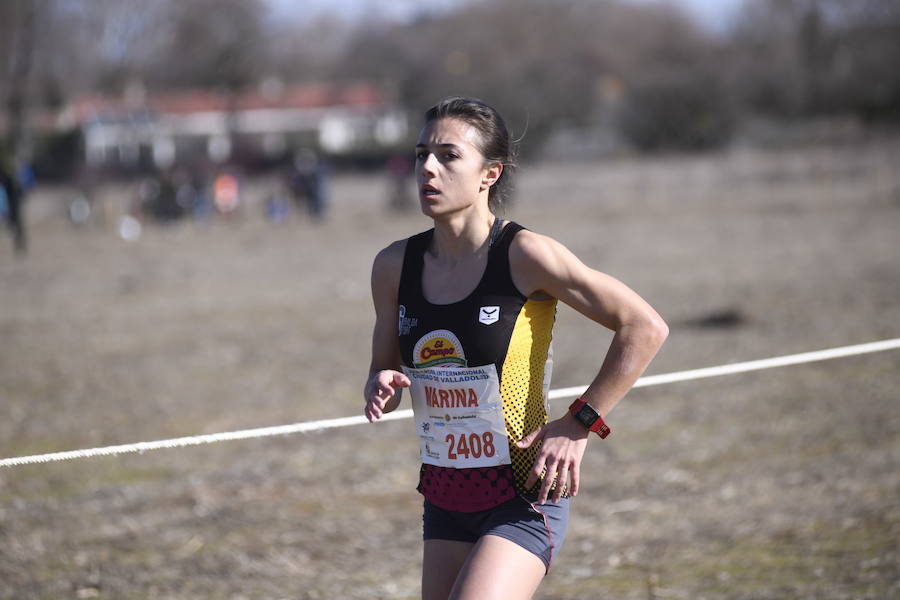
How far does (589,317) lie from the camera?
2.97m

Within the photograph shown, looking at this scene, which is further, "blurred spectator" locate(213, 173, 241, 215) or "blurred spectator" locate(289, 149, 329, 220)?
"blurred spectator" locate(213, 173, 241, 215)

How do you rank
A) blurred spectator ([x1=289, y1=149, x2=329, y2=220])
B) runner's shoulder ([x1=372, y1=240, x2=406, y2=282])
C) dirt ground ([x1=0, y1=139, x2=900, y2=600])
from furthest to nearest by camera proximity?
blurred spectator ([x1=289, y1=149, x2=329, y2=220]) → dirt ground ([x1=0, y1=139, x2=900, y2=600]) → runner's shoulder ([x1=372, y1=240, x2=406, y2=282])

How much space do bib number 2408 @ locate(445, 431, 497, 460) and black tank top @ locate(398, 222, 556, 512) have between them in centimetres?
5

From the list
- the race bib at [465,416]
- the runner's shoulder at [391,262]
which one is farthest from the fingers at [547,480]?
the runner's shoulder at [391,262]

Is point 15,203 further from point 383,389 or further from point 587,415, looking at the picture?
point 587,415

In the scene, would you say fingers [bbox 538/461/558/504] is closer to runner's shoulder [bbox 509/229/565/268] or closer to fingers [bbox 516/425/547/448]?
fingers [bbox 516/425/547/448]

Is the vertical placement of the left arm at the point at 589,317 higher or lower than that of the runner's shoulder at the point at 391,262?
lower

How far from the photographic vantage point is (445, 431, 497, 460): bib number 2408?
123 inches

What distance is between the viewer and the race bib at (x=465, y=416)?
3.11 meters

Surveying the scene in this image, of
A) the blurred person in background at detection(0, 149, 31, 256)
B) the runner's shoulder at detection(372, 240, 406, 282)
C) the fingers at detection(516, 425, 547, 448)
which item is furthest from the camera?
the blurred person in background at detection(0, 149, 31, 256)

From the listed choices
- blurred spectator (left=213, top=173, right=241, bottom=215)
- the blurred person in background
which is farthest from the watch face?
blurred spectator (left=213, top=173, right=241, bottom=215)

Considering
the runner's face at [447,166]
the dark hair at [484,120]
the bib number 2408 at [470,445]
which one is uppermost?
the dark hair at [484,120]

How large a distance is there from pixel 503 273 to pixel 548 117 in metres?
54.3

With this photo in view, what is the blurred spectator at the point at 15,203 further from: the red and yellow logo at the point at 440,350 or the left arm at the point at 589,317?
the left arm at the point at 589,317
